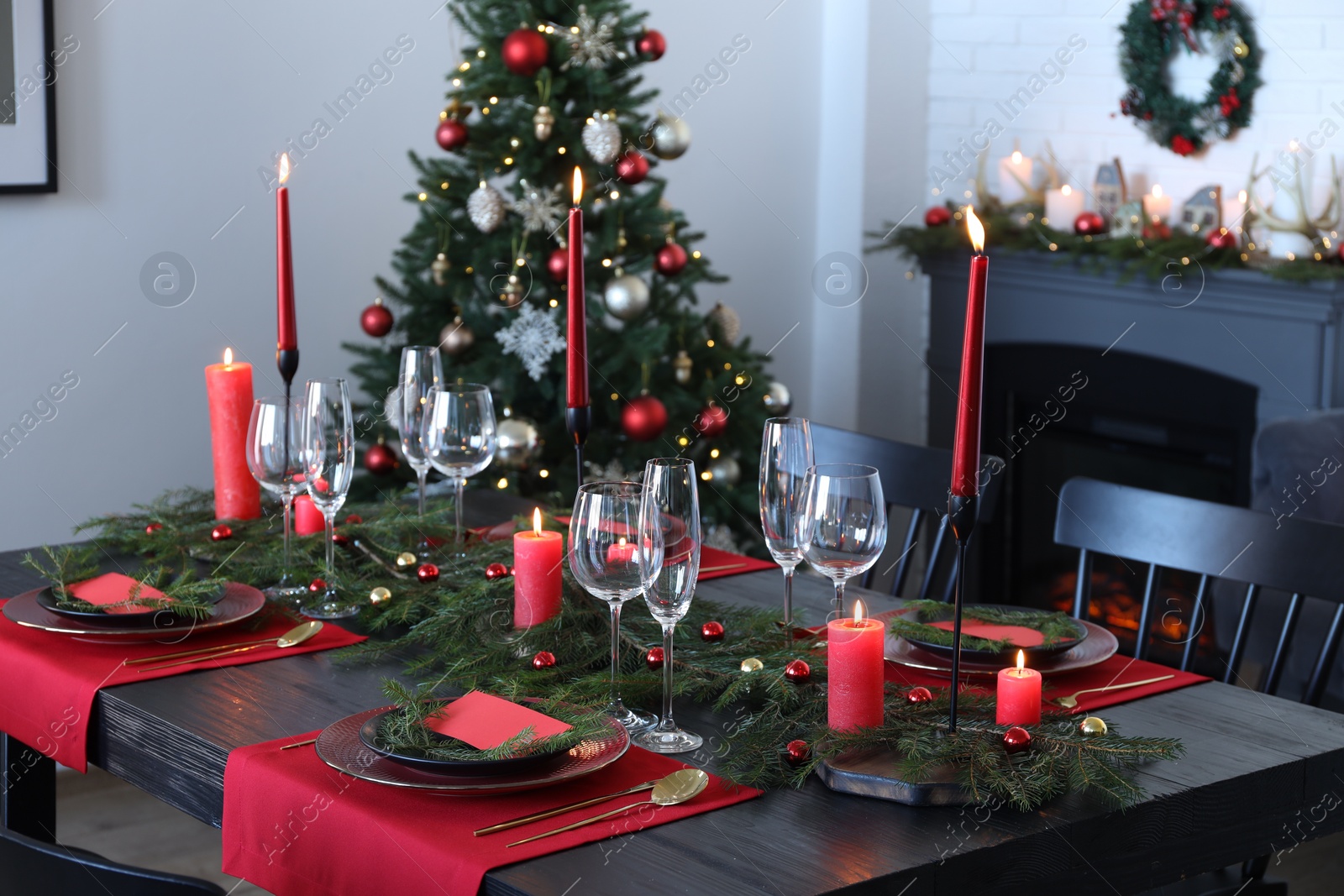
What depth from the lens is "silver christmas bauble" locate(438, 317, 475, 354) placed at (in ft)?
10.0

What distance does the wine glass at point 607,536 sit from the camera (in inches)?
45.6

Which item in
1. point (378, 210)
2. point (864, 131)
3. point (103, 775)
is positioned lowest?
point (103, 775)

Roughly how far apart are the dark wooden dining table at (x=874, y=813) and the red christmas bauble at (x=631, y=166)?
1708 millimetres

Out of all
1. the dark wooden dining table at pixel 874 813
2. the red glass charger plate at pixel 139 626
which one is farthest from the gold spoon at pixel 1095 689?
the red glass charger plate at pixel 139 626

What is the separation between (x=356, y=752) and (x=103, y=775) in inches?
85.7

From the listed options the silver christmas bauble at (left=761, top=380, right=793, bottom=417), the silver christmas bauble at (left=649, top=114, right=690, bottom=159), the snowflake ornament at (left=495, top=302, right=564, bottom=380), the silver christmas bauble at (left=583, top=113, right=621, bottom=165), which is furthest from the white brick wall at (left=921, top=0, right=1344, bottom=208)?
the snowflake ornament at (left=495, top=302, right=564, bottom=380)

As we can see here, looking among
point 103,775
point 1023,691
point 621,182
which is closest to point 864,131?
point 621,182

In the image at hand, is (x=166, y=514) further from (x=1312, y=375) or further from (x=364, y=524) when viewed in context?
(x=1312, y=375)

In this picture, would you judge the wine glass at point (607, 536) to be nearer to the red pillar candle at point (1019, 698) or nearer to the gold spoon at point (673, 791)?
the gold spoon at point (673, 791)

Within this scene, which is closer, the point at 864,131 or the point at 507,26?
the point at 507,26

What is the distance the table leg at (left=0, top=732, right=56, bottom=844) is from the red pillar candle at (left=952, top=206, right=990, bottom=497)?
118 centimetres

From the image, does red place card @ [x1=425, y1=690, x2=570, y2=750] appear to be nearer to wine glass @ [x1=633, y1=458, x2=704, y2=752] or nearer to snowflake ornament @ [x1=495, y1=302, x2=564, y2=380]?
wine glass @ [x1=633, y1=458, x2=704, y2=752]

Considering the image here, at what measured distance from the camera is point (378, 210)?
3.40 metres

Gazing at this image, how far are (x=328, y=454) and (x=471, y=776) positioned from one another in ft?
1.90
